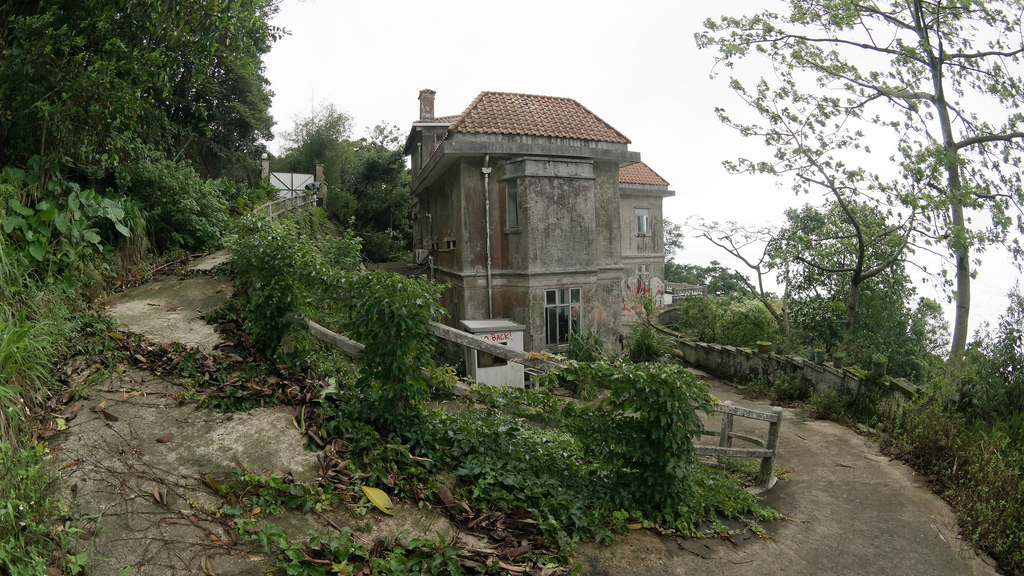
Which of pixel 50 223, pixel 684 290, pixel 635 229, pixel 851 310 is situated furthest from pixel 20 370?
pixel 684 290

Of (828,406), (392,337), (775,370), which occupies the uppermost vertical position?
(392,337)

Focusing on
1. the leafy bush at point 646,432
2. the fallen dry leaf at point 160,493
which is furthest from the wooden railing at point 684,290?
the fallen dry leaf at point 160,493

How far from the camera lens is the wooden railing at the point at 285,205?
46.4ft

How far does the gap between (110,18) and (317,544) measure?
26.7 ft

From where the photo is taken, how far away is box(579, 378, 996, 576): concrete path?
4.52 meters

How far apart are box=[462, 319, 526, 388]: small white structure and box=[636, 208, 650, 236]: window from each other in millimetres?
14222

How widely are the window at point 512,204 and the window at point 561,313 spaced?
209cm

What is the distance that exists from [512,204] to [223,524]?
12390mm

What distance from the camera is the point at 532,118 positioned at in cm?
1585

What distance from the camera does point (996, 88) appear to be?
1463 cm

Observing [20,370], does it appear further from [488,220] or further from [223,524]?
[488,220]

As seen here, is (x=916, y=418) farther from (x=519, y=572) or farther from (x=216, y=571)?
(x=216, y=571)

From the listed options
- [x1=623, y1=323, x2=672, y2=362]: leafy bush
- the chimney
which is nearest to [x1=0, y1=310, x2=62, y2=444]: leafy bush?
[x1=623, y1=323, x2=672, y2=362]: leafy bush

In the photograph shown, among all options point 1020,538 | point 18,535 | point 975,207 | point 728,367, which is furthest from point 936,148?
point 18,535
